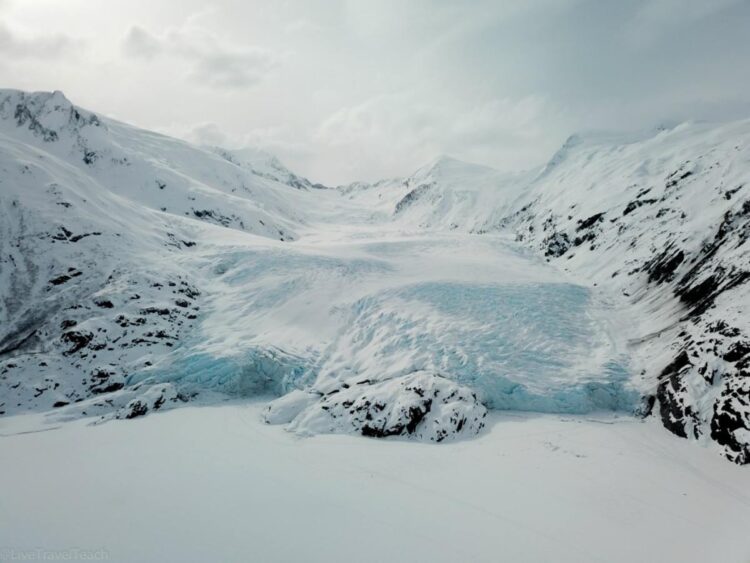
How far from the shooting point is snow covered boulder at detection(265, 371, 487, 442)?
19.2 meters

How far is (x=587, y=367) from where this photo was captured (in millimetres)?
23156

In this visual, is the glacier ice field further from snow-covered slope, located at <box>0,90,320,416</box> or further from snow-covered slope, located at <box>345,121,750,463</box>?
snow-covered slope, located at <box>345,121,750,463</box>

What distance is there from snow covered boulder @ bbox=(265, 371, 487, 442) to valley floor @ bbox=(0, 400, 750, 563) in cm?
85

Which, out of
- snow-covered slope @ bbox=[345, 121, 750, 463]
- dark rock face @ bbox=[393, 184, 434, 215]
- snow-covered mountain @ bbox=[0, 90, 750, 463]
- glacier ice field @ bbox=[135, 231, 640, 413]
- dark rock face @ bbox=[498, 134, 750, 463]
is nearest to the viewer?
dark rock face @ bbox=[498, 134, 750, 463]

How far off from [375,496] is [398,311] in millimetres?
15828

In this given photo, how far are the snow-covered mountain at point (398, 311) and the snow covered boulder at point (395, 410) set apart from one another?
3.4 inches

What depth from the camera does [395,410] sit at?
19656 millimetres

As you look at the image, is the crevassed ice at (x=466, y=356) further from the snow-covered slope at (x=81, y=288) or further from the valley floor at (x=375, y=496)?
the snow-covered slope at (x=81, y=288)

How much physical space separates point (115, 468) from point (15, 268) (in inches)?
942

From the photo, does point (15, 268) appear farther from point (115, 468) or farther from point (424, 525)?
point (424, 525)

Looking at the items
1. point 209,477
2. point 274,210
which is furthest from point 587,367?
point 274,210

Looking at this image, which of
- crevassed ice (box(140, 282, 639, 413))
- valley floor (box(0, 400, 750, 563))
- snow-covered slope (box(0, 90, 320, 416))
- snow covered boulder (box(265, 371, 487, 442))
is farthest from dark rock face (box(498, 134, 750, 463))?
snow-covered slope (box(0, 90, 320, 416))

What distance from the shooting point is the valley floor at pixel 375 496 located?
1138 cm

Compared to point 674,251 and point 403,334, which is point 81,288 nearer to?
point 403,334
